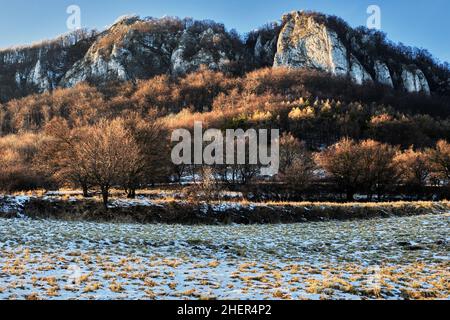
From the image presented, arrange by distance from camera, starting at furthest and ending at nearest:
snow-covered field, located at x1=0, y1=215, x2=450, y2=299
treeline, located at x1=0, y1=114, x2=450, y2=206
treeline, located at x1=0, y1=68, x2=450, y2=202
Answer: treeline, located at x1=0, y1=68, x2=450, y2=202 → treeline, located at x1=0, y1=114, x2=450, y2=206 → snow-covered field, located at x1=0, y1=215, x2=450, y2=299

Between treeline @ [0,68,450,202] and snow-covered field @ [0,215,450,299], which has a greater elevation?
treeline @ [0,68,450,202]

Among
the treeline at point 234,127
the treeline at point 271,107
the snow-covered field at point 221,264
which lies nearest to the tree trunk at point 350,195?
the treeline at point 234,127

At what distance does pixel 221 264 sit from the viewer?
15.0 metres

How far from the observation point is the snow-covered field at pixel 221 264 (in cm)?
1051

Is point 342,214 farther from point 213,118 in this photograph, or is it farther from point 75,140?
point 213,118

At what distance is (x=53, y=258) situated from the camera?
1464 centimetres

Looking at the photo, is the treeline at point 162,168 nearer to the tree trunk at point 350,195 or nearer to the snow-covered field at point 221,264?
the tree trunk at point 350,195

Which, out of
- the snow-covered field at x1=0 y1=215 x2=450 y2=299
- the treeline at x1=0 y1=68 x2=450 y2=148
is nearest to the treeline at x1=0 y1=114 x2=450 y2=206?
the snow-covered field at x1=0 y1=215 x2=450 y2=299

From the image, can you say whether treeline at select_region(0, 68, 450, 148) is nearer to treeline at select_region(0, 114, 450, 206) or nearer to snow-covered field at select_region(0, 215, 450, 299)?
treeline at select_region(0, 114, 450, 206)

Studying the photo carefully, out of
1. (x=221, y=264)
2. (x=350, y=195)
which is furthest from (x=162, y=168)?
(x=221, y=264)

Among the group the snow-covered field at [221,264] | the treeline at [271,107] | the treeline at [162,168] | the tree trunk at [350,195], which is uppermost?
the treeline at [271,107]

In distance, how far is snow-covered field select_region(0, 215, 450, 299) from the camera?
Answer: 1051cm
